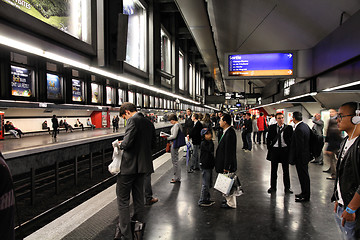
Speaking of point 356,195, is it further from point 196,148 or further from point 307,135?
point 196,148

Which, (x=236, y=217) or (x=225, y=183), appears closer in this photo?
(x=236, y=217)

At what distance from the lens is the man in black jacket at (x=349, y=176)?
1671 mm

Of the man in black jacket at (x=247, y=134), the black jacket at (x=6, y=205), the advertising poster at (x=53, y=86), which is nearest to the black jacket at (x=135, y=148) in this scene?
the black jacket at (x=6, y=205)

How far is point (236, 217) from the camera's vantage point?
3670 millimetres

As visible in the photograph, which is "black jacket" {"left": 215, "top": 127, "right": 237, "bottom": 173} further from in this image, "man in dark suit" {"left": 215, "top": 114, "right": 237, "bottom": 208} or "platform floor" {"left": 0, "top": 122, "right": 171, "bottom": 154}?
"platform floor" {"left": 0, "top": 122, "right": 171, "bottom": 154}

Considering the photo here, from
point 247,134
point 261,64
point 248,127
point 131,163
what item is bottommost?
point 247,134

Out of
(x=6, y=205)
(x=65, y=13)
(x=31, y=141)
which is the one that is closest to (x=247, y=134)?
(x=65, y=13)

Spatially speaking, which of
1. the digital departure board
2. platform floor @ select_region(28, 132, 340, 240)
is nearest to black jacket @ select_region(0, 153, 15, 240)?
platform floor @ select_region(28, 132, 340, 240)

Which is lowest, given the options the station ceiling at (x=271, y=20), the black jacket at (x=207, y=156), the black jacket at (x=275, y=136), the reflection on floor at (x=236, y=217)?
the reflection on floor at (x=236, y=217)

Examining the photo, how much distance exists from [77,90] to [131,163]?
1142cm

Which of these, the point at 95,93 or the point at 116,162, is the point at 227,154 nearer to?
the point at 116,162

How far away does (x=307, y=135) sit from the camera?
455cm

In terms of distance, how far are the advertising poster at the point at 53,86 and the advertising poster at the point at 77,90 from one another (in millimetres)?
919

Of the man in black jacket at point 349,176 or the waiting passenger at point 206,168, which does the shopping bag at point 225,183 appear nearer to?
the waiting passenger at point 206,168
